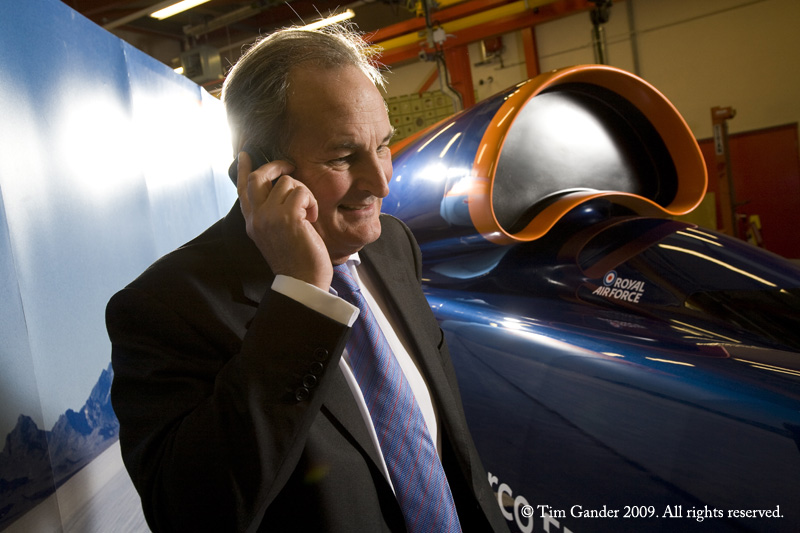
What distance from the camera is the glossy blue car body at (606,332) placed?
3.56ft

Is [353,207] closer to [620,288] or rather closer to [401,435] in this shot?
[401,435]

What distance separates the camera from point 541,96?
2057 millimetres

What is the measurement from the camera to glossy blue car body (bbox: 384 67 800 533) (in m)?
1.08

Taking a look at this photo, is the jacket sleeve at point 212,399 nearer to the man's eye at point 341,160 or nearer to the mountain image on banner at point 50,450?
the man's eye at point 341,160

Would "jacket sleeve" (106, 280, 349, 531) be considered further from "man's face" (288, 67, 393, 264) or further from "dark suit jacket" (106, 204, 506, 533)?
"man's face" (288, 67, 393, 264)

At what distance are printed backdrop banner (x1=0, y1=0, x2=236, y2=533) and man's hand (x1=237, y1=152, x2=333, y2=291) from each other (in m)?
0.30

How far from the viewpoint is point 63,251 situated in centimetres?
168

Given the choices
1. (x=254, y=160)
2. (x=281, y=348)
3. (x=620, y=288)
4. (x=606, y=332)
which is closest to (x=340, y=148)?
(x=254, y=160)

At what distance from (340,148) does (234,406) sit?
0.52 metres

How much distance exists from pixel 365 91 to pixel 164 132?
2.32m

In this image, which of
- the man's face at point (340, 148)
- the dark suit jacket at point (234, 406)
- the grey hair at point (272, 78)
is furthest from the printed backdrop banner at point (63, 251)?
the dark suit jacket at point (234, 406)

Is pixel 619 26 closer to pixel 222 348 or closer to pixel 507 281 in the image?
pixel 507 281

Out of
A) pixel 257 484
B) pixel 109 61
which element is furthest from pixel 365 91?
pixel 109 61

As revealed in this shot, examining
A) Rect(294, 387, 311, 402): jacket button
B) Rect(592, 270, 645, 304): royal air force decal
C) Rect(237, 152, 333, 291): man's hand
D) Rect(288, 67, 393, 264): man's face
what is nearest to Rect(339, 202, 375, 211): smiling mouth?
Rect(288, 67, 393, 264): man's face
